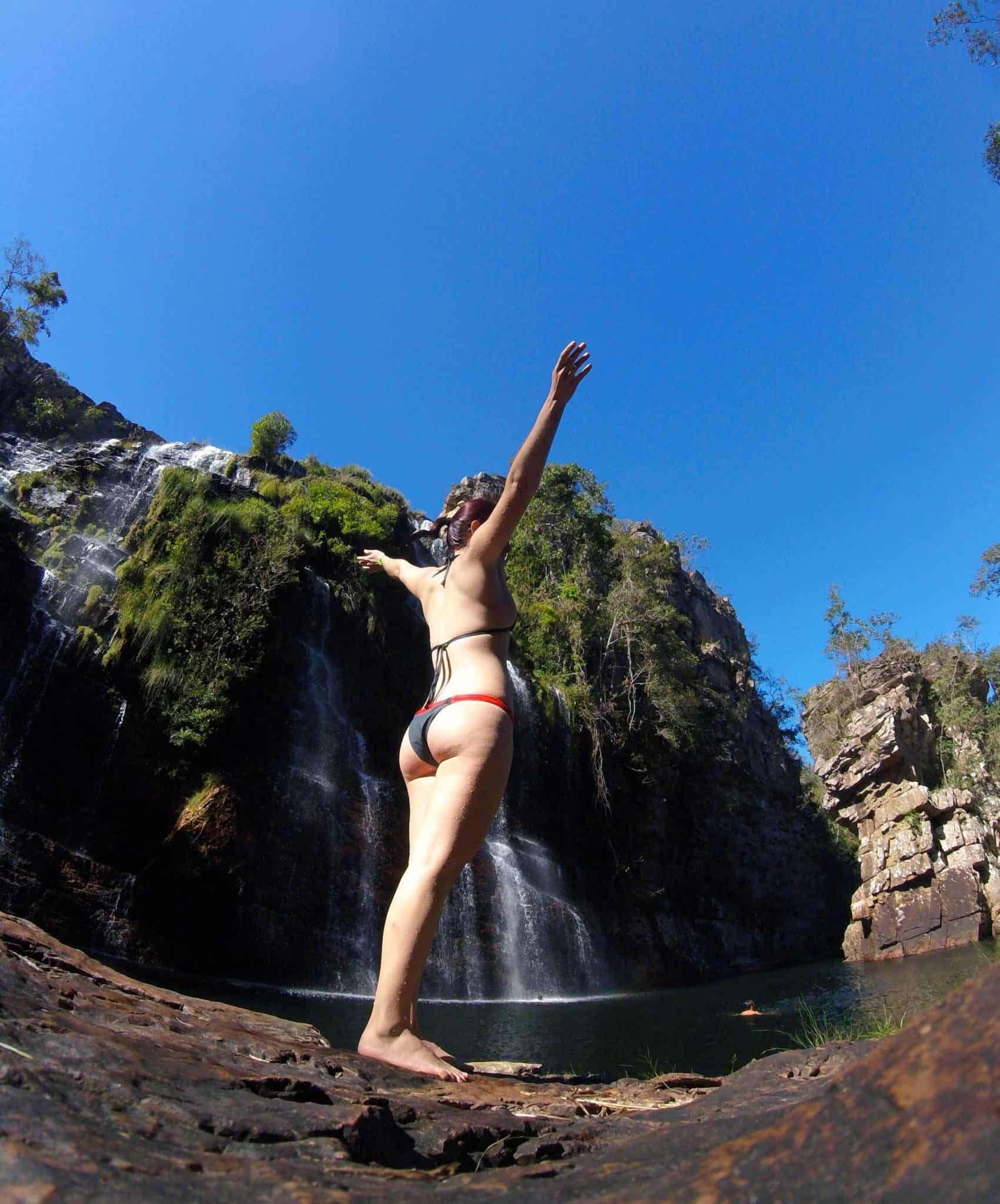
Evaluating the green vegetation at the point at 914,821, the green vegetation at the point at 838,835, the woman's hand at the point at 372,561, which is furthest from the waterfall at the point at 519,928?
the green vegetation at the point at 838,835

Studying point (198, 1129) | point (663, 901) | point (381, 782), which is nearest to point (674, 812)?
point (663, 901)

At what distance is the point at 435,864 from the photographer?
6.82ft

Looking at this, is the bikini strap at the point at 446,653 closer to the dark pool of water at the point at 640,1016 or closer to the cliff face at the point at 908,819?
the dark pool of water at the point at 640,1016

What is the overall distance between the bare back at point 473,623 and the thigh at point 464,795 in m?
0.16

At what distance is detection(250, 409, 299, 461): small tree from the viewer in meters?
20.9

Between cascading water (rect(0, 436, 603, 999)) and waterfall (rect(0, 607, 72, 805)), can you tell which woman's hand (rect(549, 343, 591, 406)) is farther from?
waterfall (rect(0, 607, 72, 805))

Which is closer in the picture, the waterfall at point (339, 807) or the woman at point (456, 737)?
the woman at point (456, 737)

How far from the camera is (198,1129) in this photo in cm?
103

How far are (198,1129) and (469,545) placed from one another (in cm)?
184

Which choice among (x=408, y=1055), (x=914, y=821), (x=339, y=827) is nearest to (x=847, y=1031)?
(x=408, y=1055)

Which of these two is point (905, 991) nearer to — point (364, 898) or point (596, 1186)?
point (364, 898)

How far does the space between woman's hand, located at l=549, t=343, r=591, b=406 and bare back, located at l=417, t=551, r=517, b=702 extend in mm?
600

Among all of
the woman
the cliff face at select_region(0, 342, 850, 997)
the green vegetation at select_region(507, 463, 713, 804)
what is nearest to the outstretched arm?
the woman

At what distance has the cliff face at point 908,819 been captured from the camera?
19172mm
